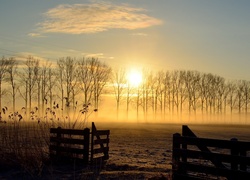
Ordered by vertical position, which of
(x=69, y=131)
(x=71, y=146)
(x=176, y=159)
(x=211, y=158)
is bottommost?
(x=71, y=146)

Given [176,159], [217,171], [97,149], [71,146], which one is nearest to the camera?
[217,171]

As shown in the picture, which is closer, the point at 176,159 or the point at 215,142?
the point at 215,142

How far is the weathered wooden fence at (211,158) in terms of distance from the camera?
8828mm

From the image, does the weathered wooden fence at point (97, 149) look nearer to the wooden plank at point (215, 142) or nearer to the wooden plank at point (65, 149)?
the wooden plank at point (65, 149)

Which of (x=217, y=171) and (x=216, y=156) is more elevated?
(x=216, y=156)

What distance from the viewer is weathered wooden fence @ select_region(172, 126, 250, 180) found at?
348 inches

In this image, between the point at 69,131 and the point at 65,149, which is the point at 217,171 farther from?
the point at 65,149

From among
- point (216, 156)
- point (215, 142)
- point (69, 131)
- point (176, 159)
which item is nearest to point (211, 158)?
point (216, 156)

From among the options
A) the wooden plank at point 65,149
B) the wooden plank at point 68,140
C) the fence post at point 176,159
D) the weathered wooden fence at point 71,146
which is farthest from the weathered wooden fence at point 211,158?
the wooden plank at point 65,149

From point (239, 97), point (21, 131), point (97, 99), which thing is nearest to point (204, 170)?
point (21, 131)

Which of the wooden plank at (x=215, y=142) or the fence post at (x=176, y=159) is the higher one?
the wooden plank at (x=215, y=142)

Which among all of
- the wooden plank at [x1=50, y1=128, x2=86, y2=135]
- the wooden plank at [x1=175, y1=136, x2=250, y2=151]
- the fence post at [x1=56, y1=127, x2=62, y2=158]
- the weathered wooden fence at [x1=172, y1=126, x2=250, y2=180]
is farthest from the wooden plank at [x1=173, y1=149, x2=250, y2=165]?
the fence post at [x1=56, y1=127, x2=62, y2=158]

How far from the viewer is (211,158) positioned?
9438mm

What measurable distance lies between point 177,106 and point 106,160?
103148mm
